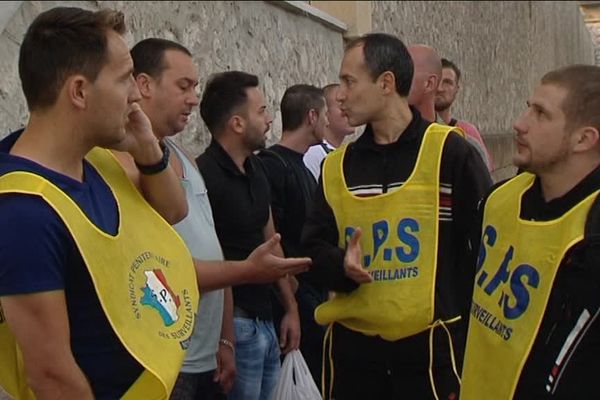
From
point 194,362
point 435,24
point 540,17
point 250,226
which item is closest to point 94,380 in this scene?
point 194,362

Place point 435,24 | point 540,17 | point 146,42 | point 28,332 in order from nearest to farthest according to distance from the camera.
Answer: point 28,332 < point 146,42 < point 435,24 < point 540,17

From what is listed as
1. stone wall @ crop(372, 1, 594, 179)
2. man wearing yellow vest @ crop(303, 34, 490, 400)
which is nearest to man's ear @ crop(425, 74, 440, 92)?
man wearing yellow vest @ crop(303, 34, 490, 400)

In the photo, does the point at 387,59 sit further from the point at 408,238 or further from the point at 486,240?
the point at 486,240

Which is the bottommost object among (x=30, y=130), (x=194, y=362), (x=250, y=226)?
(x=194, y=362)

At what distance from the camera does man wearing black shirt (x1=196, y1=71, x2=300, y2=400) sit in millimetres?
3945

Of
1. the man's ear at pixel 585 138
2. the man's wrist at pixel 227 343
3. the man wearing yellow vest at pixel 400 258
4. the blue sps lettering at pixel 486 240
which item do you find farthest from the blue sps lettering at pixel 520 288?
the man's wrist at pixel 227 343

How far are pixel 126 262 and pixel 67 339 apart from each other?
0.71 feet

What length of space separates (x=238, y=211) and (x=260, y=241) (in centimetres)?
19

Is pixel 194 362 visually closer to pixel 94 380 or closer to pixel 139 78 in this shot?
pixel 139 78

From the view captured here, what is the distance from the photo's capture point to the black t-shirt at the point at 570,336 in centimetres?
238

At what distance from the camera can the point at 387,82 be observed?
3537 mm

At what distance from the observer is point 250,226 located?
400 centimetres

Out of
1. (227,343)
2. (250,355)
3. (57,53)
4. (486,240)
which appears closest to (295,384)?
(250,355)

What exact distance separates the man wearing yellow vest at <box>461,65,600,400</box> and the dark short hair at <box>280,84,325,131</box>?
2.62 metres
